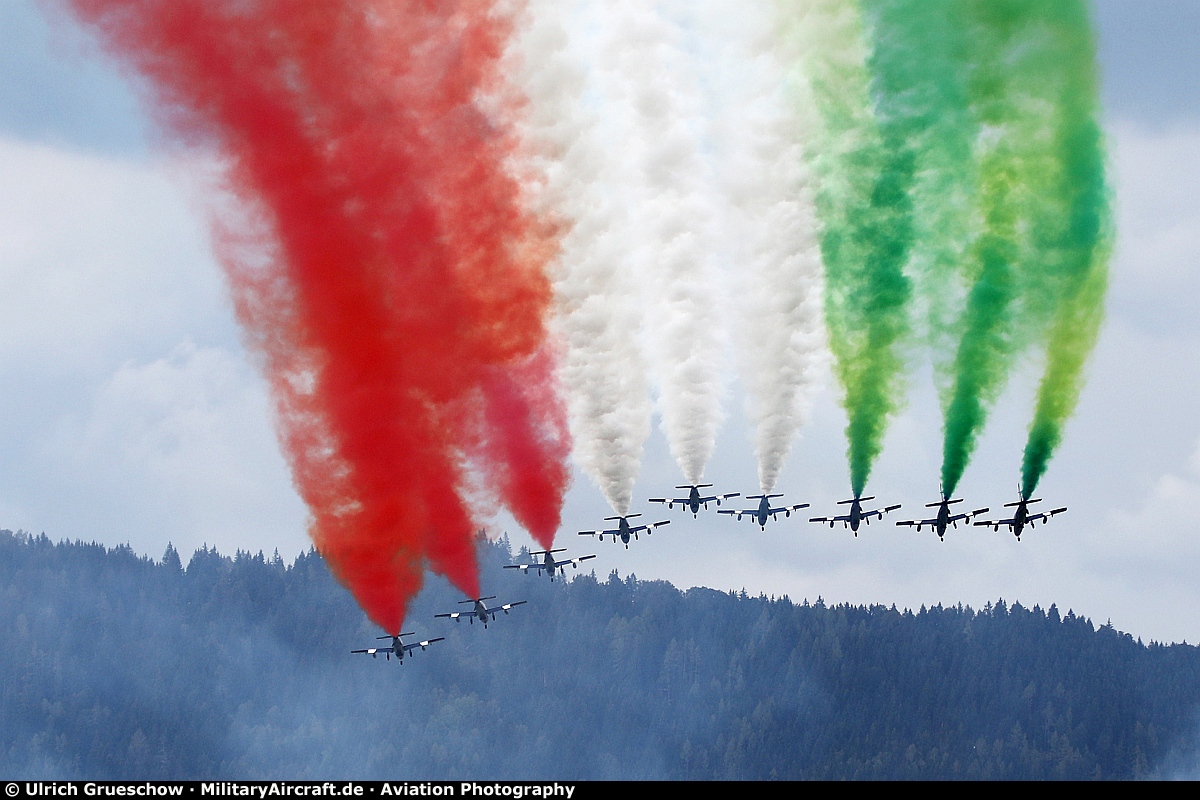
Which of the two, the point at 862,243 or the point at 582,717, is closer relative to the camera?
the point at 862,243

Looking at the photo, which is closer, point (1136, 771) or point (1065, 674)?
point (1136, 771)

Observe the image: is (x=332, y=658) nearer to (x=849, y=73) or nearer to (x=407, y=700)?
(x=407, y=700)

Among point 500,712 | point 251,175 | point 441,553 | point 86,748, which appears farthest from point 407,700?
point 251,175

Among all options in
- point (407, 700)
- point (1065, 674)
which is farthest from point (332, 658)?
point (1065, 674)

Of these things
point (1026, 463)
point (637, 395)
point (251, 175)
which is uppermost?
point (251, 175)

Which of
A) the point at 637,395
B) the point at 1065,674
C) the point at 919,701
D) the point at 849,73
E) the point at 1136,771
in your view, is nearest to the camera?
the point at 849,73

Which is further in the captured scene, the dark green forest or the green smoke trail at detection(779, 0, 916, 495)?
the dark green forest

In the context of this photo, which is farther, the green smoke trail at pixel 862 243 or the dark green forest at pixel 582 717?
the dark green forest at pixel 582 717

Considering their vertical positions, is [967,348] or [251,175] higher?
[251,175]

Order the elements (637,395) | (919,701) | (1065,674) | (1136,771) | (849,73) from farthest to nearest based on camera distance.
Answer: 1. (1065,674)
2. (919,701)
3. (1136,771)
4. (637,395)
5. (849,73)
